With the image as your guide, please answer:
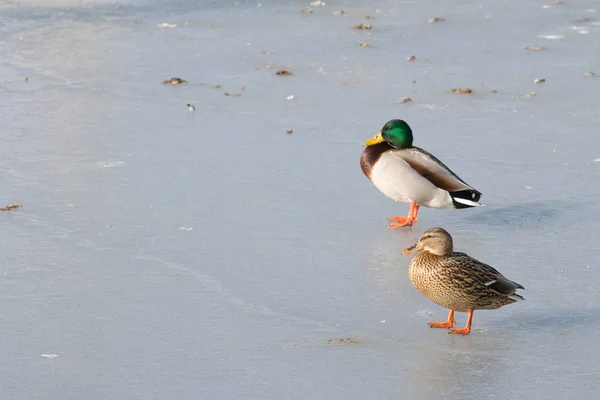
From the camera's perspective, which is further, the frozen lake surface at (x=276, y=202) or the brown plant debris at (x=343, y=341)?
the brown plant debris at (x=343, y=341)

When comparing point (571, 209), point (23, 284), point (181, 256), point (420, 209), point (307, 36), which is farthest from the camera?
point (307, 36)

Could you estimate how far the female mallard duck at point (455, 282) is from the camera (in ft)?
15.4

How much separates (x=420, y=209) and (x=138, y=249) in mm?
2023

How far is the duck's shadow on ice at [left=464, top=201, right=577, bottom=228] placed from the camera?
6.30m

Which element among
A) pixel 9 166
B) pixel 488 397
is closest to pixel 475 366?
pixel 488 397

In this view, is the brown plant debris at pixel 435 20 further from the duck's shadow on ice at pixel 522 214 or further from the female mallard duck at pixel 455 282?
the female mallard duck at pixel 455 282

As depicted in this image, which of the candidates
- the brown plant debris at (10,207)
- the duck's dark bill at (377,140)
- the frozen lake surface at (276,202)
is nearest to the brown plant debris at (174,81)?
the frozen lake surface at (276,202)

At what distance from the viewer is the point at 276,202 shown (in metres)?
6.51

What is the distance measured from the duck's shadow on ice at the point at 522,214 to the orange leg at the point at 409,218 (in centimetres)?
32

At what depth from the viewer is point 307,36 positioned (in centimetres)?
1074

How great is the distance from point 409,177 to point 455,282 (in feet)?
5.77

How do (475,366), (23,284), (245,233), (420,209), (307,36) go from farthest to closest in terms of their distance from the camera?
(307,36)
(420,209)
(245,233)
(23,284)
(475,366)

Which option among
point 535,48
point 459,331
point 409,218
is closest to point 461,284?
point 459,331

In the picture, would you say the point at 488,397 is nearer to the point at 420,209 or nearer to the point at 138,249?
the point at 138,249
